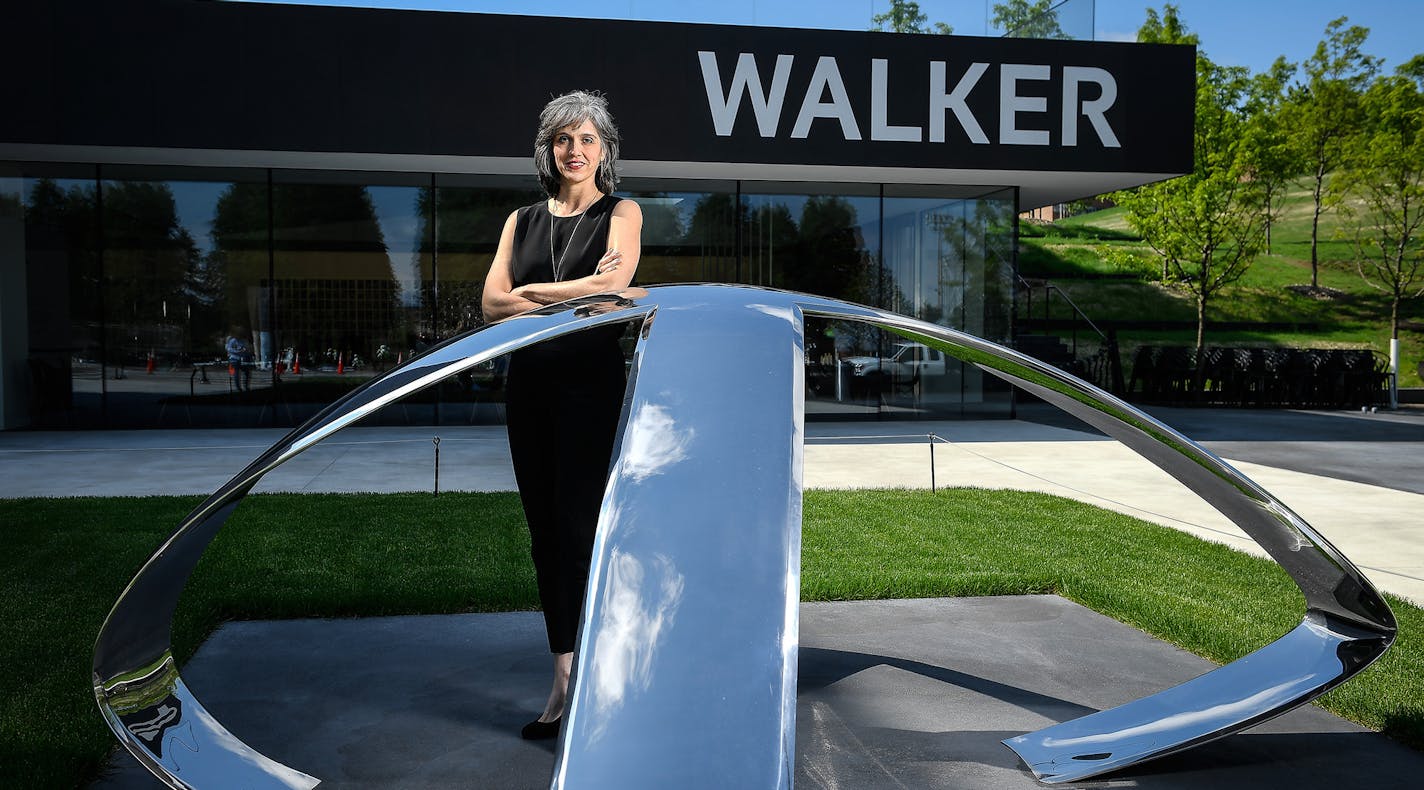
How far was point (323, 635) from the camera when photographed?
15.2ft

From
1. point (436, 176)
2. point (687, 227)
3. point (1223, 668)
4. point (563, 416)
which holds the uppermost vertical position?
point (436, 176)

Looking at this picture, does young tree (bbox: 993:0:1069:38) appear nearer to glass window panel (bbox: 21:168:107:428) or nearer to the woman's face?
the woman's face

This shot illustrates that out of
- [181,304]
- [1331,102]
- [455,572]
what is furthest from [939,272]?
[1331,102]

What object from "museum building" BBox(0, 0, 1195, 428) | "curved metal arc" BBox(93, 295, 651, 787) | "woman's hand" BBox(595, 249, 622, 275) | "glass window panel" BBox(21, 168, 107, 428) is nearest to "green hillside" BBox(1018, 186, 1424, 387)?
"museum building" BBox(0, 0, 1195, 428)

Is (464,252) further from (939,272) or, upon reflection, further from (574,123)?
(574,123)

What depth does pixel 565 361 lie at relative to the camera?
10.1 feet

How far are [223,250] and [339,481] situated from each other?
6897mm

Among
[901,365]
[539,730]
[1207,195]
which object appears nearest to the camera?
[539,730]

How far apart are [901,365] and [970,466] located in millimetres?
5191

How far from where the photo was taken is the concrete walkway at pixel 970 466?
789cm

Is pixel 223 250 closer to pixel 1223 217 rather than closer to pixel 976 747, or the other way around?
pixel 976 747

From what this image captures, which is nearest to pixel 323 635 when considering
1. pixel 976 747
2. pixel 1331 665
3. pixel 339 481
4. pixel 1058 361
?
pixel 976 747

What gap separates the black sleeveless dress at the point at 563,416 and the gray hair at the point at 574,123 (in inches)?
3.1

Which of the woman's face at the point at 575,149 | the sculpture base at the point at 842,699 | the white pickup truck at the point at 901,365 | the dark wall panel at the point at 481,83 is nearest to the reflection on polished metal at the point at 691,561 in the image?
the sculpture base at the point at 842,699
